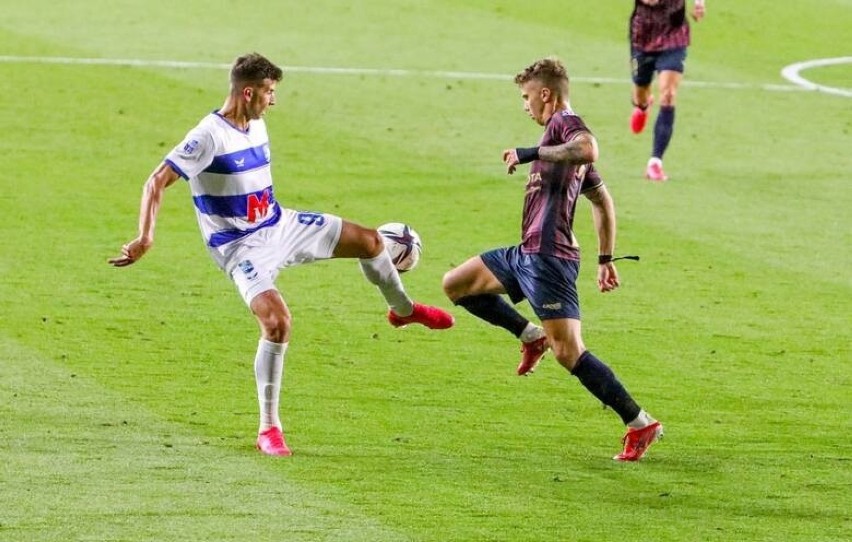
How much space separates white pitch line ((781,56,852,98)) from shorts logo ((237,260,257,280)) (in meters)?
14.2

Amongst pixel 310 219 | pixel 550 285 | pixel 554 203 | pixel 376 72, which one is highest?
pixel 554 203

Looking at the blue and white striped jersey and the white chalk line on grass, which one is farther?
the white chalk line on grass

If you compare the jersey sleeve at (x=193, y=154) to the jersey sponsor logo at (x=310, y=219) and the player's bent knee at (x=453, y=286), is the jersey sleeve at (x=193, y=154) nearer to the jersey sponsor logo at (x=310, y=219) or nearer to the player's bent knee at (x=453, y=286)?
the jersey sponsor logo at (x=310, y=219)

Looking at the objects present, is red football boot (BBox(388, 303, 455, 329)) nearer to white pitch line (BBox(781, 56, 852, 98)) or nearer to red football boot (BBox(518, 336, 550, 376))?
red football boot (BBox(518, 336, 550, 376))

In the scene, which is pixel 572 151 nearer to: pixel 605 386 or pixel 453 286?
pixel 605 386

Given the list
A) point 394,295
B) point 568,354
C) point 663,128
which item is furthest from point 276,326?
point 663,128

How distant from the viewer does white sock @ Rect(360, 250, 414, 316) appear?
1118 centimetres

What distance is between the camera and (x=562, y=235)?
33.9ft

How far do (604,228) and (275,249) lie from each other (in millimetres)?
1847

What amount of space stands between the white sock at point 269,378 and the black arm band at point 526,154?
5.40 feet

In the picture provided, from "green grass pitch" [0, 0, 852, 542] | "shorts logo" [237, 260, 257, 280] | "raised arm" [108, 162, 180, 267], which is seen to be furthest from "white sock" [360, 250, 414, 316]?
"raised arm" [108, 162, 180, 267]

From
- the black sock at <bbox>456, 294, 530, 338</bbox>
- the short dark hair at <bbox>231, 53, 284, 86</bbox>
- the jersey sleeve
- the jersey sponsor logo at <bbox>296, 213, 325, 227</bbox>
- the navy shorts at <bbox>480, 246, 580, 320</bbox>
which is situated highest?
the short dark hair at <bbox>231, 53, 284, 86</bbox>

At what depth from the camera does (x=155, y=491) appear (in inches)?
368

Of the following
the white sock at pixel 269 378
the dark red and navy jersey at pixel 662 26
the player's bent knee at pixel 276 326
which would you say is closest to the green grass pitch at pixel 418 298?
the white sock at pixel 269 378
